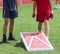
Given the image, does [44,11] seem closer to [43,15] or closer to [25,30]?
[43,15]

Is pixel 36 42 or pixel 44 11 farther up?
pixel 44 11

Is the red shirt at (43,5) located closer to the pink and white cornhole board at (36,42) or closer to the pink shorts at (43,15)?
the pink shorts at (43,15)

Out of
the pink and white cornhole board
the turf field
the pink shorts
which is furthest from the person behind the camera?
the pink shorts

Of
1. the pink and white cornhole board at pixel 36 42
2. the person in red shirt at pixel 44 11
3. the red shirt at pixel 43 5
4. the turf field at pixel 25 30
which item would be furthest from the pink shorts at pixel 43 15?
the turf field at pixel 25 30

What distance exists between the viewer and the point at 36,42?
6805 millimetres

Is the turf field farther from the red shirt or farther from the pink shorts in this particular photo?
the red shirt

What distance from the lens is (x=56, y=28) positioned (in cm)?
953

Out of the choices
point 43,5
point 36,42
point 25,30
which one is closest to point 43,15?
point 43,5

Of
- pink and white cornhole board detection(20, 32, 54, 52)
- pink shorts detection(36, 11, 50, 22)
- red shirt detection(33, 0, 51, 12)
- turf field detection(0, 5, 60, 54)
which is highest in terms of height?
red shirt detection(33, 0, 51, 12)

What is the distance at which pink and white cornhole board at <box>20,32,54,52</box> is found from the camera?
6.60 meters

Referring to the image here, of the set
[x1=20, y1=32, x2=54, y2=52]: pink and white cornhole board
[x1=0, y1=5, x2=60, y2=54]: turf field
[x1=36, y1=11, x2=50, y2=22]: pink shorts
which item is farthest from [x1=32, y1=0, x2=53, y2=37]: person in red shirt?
[x1=0, y1=5, x2=60, y2=54]: turf field

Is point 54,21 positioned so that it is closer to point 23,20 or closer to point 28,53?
point 23,20

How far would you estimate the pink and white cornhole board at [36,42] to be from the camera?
6.60 m

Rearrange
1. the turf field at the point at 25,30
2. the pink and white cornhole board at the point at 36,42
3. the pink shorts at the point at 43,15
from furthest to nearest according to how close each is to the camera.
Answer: the pink shorts at the point at 43,15 < the turf field at the point at 25,30 < the pink and white cornhole board at the point at 36,42
